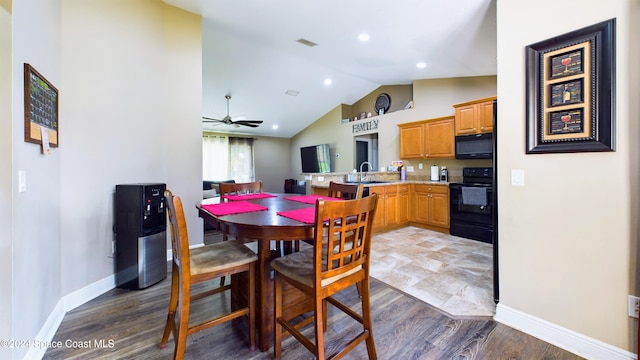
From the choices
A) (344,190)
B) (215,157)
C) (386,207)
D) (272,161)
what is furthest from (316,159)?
(344,190)

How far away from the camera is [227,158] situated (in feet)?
27.3

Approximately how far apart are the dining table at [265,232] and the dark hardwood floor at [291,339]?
0.68ft

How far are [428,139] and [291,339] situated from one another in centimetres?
424

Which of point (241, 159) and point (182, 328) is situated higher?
point (241, 159)

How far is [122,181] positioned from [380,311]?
2696 mm

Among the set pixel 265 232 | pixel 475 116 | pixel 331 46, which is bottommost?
pixel 265 232

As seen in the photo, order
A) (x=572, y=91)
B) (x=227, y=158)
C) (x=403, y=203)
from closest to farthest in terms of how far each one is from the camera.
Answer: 1. (x=572, y=91)
2. (x=403, y=203)
3. (x=227, y=158)

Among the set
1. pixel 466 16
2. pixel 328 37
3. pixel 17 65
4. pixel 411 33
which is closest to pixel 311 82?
pixel 328 37

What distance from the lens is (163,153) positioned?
2.96 metres

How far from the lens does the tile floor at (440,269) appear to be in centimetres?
212

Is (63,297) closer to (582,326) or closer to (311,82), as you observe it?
(582,326)

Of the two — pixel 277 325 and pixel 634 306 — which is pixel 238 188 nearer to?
pixel 277 325

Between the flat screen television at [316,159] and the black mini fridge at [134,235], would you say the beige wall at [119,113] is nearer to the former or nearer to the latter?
the black mini fridge at [134,235]

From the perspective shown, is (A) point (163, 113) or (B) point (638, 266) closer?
(B) point (638, 266)
